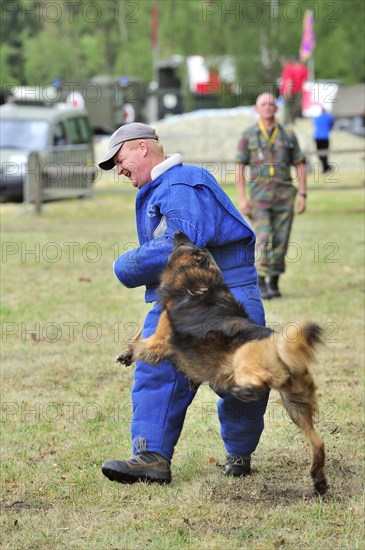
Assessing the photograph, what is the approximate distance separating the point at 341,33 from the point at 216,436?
40.4 m

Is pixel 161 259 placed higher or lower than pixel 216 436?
higher

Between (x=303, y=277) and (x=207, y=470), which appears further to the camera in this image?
(x=303, y=277)

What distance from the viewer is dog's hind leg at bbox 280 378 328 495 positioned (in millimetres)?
4422

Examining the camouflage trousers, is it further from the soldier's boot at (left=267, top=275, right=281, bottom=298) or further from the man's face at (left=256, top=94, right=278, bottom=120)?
the man's face at (left=256, top=94, right=278, bottom=120)

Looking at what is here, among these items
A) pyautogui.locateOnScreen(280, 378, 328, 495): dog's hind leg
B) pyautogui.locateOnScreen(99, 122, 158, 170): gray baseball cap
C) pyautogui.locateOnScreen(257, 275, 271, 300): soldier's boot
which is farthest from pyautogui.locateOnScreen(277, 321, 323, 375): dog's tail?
pyautogui.locateOnScreen(257, 275, 271, 300): soldier's boot

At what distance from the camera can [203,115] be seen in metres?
38.0

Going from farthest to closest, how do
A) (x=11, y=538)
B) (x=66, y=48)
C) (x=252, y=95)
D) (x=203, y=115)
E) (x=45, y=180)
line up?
(x=66, y=48) < (x=252, y=95) < (x=203, y=115) < (x=45, y=180) < (x=11, y=538)

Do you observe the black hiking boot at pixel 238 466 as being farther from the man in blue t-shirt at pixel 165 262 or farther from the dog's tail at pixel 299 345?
the dog's tail at pixel 299 345

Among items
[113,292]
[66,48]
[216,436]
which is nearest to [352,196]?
[113,292]

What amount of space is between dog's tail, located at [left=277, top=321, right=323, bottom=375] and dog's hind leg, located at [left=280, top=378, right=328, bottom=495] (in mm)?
155

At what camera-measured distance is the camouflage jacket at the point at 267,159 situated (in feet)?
35.1

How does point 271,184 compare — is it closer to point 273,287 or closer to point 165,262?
point 273,287

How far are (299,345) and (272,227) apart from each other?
6.73 metres

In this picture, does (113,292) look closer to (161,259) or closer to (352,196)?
(161,259)
